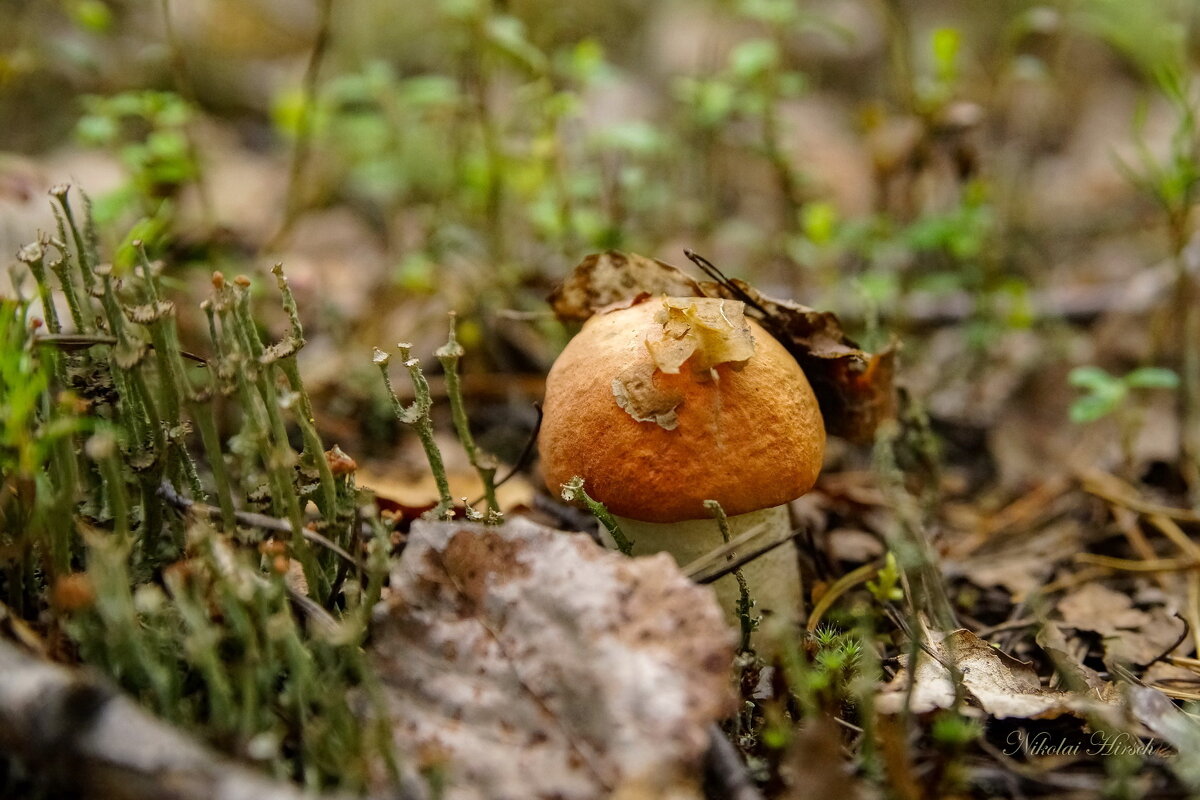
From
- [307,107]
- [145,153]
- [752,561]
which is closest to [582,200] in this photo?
[307,107]

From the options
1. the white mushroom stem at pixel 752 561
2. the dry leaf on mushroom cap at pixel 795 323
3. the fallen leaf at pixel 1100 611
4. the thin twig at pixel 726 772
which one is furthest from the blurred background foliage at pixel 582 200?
the thin twig at pixel 726 772

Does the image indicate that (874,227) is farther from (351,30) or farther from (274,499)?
(351,30)

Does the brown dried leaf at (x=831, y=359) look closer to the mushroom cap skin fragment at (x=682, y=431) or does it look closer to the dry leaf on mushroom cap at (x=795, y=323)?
the dry leaf on mushroom cap at (x=795, y=323)

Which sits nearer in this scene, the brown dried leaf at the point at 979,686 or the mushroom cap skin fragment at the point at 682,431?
the brown dried leaf at the point at 979,686

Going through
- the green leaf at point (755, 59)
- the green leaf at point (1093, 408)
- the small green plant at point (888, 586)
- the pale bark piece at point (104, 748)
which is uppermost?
the green leaf at point (755, 59)

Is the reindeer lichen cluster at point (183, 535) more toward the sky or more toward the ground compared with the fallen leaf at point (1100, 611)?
more toward the sky

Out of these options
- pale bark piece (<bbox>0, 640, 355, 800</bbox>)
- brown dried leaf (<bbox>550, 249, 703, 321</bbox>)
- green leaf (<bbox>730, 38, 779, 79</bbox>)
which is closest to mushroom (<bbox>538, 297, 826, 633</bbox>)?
brown dried leaf (<bbox>550, 249, 703, 321</bbox>)

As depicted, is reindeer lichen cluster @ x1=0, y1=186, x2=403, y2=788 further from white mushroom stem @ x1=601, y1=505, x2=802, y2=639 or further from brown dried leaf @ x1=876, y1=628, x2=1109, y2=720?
brown dried leaf @ x1=876, y1=628, x2=1109, y2=720

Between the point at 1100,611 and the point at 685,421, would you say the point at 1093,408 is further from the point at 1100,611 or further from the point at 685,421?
the point at 685,421
